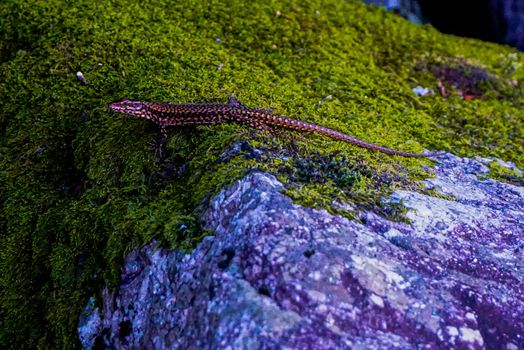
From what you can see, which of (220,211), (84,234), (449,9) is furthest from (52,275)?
(449,9)

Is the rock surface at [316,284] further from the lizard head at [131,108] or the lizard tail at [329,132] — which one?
the lizard head at [131,108]

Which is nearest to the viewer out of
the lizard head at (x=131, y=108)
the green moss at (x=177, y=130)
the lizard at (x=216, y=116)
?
the green moss at (x=177, y=130)

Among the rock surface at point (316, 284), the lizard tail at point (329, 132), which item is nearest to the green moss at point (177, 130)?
the lizard tail at point (329, 132)

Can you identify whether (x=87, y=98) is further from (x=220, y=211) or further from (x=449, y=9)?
(x=449, y=9)

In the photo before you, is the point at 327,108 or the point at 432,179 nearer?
the point at 432,179

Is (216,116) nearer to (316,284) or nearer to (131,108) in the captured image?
(131,108)

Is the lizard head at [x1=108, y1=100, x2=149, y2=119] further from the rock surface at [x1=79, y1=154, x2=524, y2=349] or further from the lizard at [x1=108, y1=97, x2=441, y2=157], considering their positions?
the rock surface at [x1=79, y1=154, x2=524, y2=349]

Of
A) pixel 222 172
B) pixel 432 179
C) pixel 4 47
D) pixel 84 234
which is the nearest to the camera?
pixel 222 172
